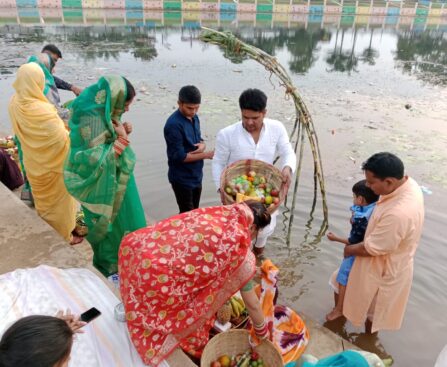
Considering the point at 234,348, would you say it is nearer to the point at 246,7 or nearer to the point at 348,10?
the point at 246,7

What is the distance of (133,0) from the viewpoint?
3197cm

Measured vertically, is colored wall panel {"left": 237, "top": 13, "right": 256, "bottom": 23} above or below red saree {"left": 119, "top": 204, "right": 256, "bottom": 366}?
above

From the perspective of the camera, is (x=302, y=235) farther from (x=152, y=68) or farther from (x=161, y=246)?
(x=152, y=68)

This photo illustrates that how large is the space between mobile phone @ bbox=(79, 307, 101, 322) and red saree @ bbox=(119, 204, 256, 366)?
10.6 inches

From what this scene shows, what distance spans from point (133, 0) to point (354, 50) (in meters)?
21.5

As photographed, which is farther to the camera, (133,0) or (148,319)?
(133,0)

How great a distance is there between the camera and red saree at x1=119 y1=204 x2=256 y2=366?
2.07 m

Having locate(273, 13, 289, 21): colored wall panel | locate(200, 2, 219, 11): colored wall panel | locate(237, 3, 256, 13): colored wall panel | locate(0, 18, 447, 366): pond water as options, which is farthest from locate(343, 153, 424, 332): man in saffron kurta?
locate(237, 3, 256, 13): colored wall panel

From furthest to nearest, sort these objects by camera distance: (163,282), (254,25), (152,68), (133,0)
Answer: (133,0), (254,25), (152,68), (163,282)

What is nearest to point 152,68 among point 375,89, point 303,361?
point 375,89

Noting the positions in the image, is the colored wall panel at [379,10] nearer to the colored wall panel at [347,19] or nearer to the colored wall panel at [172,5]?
the colored wall panel at [347,19]

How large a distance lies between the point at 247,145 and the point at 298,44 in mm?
18448

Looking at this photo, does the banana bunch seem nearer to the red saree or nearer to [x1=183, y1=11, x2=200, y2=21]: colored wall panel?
the red saree

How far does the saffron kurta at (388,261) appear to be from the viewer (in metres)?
2.61
